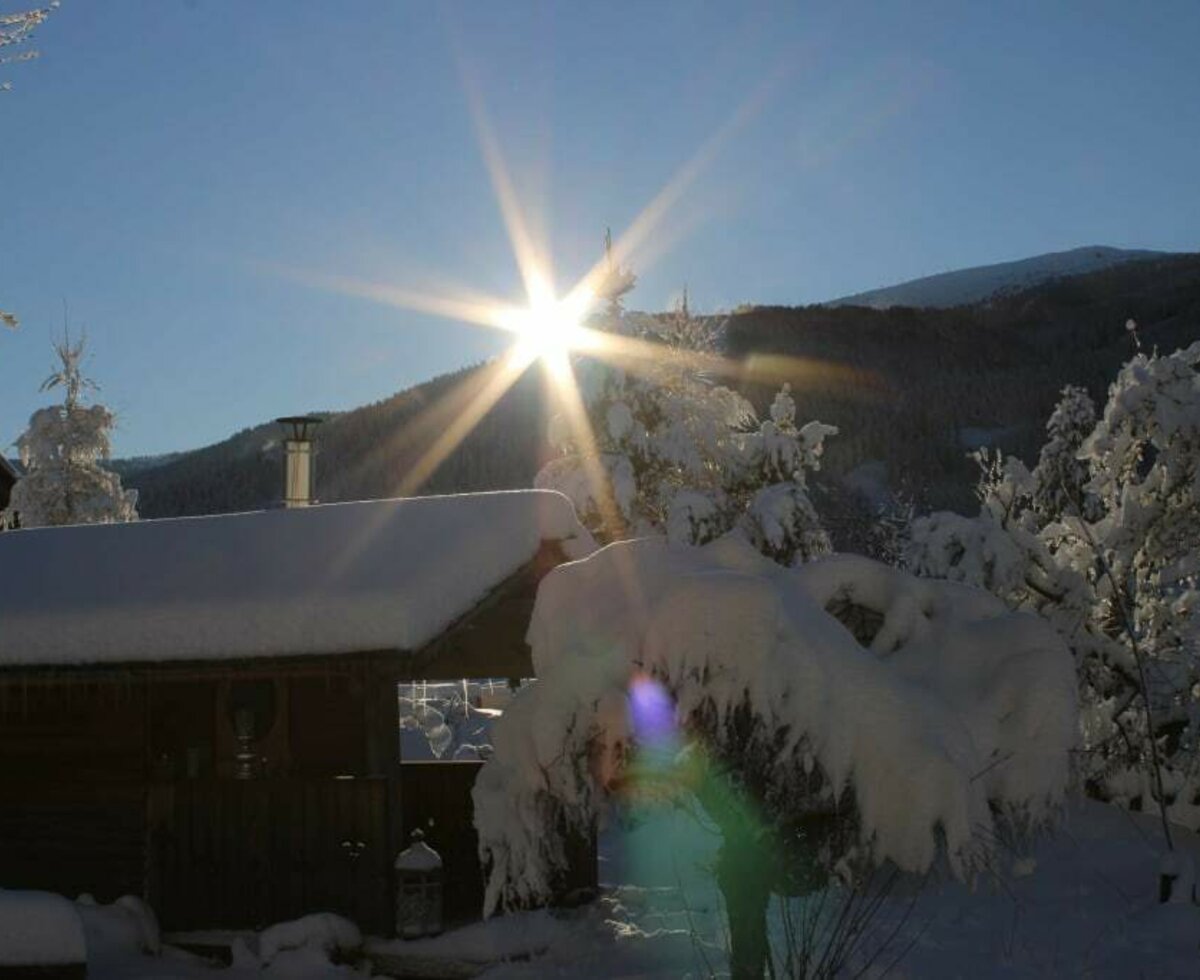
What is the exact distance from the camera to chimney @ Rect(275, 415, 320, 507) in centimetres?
1669

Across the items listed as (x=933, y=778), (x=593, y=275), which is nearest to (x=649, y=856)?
(x=933, y=778)

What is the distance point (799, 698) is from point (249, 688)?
25.8ft

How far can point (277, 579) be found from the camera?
1161 centimetres

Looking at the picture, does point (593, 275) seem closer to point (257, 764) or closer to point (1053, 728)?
point (257, 764)

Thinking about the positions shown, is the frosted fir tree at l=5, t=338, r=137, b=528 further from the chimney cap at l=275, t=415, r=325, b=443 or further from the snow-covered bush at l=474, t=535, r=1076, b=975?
the snow-covered bush at l=474, t=535, r=1076, b=975

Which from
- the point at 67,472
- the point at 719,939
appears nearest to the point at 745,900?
the point at 719,939

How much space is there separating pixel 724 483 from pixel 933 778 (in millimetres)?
17892

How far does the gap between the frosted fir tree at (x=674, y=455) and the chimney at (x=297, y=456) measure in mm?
6288

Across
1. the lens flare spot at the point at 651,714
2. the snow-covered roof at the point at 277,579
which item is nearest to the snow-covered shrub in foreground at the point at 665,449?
the snow-covered roof at the point at 277,579

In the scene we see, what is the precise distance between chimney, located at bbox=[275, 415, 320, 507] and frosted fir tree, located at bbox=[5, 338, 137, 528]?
Result: 1682 cm

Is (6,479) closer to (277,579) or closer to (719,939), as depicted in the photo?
(277,579)

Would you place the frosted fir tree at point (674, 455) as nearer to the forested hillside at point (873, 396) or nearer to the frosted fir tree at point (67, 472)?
the frosted fir tree at point (67, 472)

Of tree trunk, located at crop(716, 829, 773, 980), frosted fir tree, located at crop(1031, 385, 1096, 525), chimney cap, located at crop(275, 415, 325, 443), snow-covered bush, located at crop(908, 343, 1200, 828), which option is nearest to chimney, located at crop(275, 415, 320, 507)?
chimney cap, located at crop(275, 415, 325, 443)

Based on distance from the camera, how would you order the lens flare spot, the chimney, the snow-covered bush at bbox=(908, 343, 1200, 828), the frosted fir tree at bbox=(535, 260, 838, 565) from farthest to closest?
the frosted fir tree at bbox=(535, 260, 838, 565) → the chimney → the snow-covered bush at bbox=(908, 343, 1200, 828) → the lens flare spot
